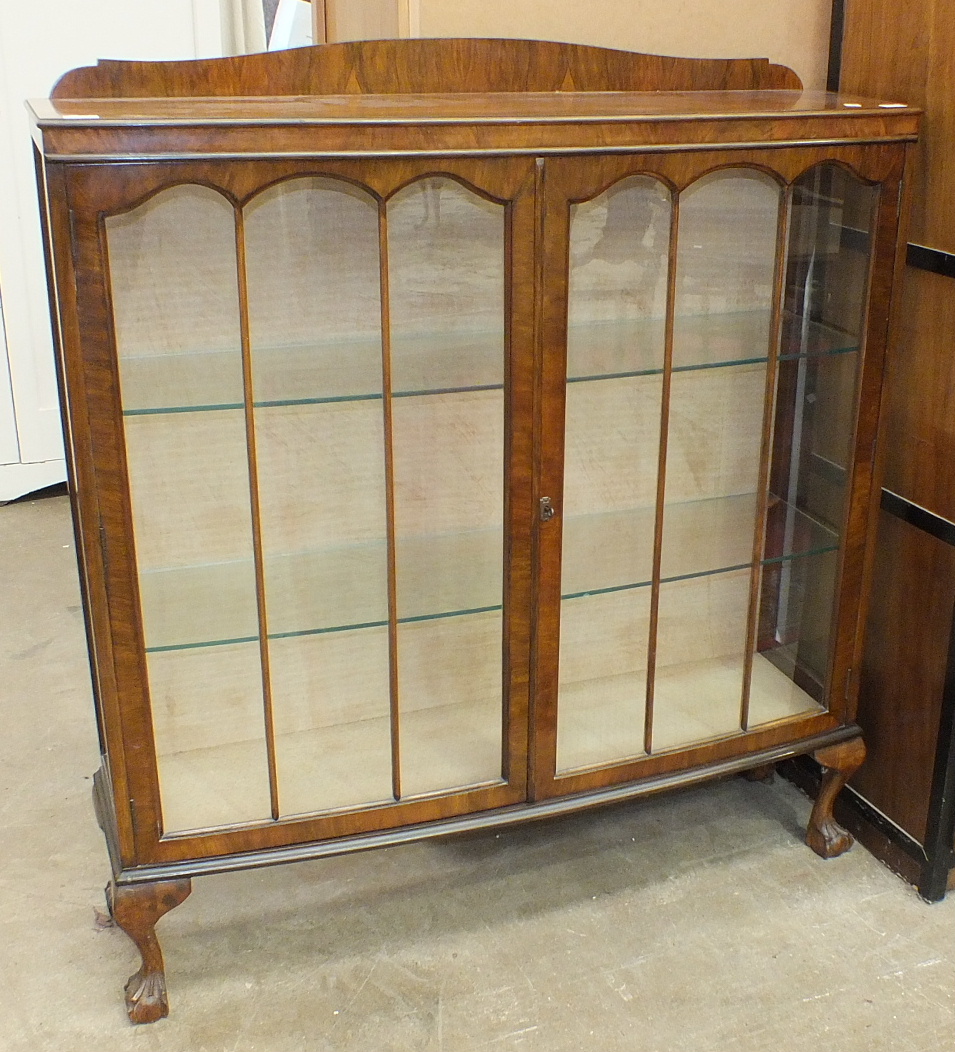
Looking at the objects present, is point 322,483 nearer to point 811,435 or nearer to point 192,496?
point 192,496

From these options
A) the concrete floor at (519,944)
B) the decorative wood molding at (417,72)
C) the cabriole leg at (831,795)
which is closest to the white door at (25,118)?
the concrete floor at (519,944)

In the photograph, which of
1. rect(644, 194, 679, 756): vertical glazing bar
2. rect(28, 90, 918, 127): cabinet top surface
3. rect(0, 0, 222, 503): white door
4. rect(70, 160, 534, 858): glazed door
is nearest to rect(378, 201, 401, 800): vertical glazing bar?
rect(70, 160, 534, 858): glazed door

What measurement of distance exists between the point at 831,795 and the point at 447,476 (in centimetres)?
84

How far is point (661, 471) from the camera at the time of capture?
5.31 ft

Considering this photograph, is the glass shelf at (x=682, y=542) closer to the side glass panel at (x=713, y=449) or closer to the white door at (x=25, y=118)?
the side glass panel at (x=713, y=449)

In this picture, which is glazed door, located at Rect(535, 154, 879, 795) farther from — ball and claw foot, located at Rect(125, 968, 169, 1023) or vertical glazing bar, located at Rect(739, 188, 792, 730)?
ball and claw foot, located at Rect(125, 968, 169, 1023)

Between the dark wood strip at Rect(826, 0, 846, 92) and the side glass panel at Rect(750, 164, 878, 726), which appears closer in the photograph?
the side glass panel at Rect(750, 164, 878, 726)

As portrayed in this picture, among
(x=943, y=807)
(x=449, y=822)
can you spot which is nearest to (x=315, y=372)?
(x=449, y=822)

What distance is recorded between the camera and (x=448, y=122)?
1311 mm

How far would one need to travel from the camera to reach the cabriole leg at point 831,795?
1.83m

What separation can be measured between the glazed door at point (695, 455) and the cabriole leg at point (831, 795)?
5cm

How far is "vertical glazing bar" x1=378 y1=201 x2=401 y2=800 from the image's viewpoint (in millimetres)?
A: 1381

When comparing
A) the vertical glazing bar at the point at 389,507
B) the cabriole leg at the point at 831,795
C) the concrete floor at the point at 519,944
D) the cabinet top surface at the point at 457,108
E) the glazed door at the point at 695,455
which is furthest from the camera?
the cabriole leg at the point at 831,795

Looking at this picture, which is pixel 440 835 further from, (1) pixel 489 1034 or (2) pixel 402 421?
(2) pixel 402 421
